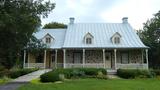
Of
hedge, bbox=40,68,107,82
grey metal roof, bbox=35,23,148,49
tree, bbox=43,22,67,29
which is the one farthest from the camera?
tree, bbox=43,22,67,29

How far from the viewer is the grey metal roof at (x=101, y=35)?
37.9 metres

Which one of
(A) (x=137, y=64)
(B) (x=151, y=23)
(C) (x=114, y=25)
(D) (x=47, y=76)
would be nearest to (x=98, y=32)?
(C) (x=114, y=25)

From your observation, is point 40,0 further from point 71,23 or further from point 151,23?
point 151,23

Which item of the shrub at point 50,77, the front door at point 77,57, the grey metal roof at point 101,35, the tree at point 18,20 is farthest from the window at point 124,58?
the tree at point 18,20

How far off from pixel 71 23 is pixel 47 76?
23111mm

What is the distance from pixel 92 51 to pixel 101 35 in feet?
9.34

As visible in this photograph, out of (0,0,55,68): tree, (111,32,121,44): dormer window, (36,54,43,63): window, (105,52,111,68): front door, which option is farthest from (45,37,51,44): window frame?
(0,0,55,68): tree

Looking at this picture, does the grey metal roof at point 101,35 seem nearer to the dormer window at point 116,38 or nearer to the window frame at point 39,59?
the dormer window at point 116,38

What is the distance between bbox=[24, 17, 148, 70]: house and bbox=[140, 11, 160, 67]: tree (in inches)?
362

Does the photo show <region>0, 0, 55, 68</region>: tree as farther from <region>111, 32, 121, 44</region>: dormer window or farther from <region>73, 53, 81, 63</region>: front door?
<region>111, 32, 121, 44</region>: dormer window

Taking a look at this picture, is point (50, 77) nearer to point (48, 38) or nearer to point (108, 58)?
point (108, 58)

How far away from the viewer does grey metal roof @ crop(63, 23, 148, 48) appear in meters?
37.9

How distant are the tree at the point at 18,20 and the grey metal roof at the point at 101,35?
1679cm

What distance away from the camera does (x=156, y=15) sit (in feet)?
179
